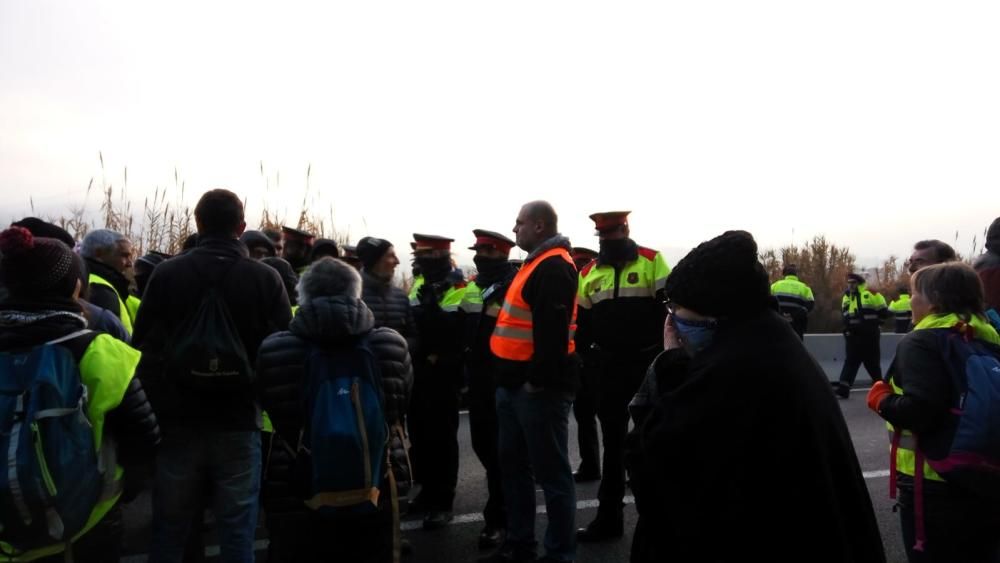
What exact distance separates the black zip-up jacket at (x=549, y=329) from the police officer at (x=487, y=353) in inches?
28.9

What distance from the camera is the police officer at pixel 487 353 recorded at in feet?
17.4

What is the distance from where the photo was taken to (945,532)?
10.6ft

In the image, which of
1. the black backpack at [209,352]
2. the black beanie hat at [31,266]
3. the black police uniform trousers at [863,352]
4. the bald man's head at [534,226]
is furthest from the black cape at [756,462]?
the black police uniform trousers at [863,352]

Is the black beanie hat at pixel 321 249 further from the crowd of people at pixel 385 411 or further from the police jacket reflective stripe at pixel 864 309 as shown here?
the police jacket reflective stripe at pixel 864 309

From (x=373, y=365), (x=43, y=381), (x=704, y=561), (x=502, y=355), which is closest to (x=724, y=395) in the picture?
(x=704, y=561)

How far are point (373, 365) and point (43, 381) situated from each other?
3.84ft

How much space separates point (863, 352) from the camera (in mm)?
11477

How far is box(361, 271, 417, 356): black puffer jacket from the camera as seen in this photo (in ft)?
18.3

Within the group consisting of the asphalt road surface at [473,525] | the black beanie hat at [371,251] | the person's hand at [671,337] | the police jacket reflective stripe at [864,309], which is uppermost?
the black beanie hat at [371,251]

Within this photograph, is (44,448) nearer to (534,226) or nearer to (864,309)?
(534,226)

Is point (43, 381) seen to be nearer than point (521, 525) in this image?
Yes

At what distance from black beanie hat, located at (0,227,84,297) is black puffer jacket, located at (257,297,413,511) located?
79 centimetres

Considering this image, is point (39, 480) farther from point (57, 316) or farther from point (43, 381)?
point (57, 316)

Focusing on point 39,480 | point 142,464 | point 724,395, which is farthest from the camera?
point 142,464
